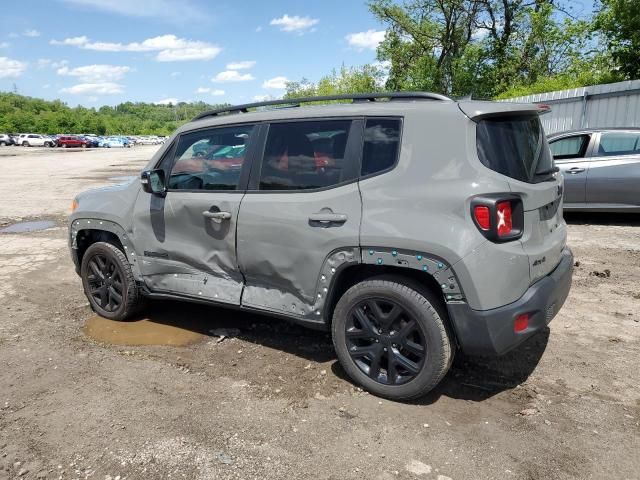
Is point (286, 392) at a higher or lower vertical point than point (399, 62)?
lower

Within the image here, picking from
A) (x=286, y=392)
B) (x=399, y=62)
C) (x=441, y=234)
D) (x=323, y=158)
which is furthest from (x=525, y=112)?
(x=399, y=62)

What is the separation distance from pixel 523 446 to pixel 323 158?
211cm

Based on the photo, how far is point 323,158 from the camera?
11.5 feet

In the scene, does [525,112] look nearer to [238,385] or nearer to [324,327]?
[324,327]

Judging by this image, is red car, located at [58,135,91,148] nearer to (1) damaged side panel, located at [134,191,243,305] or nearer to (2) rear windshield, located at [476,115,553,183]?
(1) damaged side panel, located at [134,191,243,305]

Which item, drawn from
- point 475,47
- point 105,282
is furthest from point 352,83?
point 105,282

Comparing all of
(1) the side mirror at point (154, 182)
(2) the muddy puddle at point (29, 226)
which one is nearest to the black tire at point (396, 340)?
(1) the side mirror at point (154, 182)

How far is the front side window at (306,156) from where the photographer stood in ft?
11.2

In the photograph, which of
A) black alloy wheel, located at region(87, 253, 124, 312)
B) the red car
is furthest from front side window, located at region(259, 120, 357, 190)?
the red car

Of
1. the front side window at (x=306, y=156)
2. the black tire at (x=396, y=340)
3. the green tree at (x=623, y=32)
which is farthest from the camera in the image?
the green tree at (x=623, y=32)

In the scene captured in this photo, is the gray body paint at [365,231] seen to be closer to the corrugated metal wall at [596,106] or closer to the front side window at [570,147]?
the front side window at [570,147]

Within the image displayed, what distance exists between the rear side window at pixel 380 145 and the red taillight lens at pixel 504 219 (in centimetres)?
70

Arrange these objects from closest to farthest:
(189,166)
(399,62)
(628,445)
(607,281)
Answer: (628,445)
(189,166)
(607,281)
(399,62)

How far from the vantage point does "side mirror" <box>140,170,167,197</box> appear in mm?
4175
